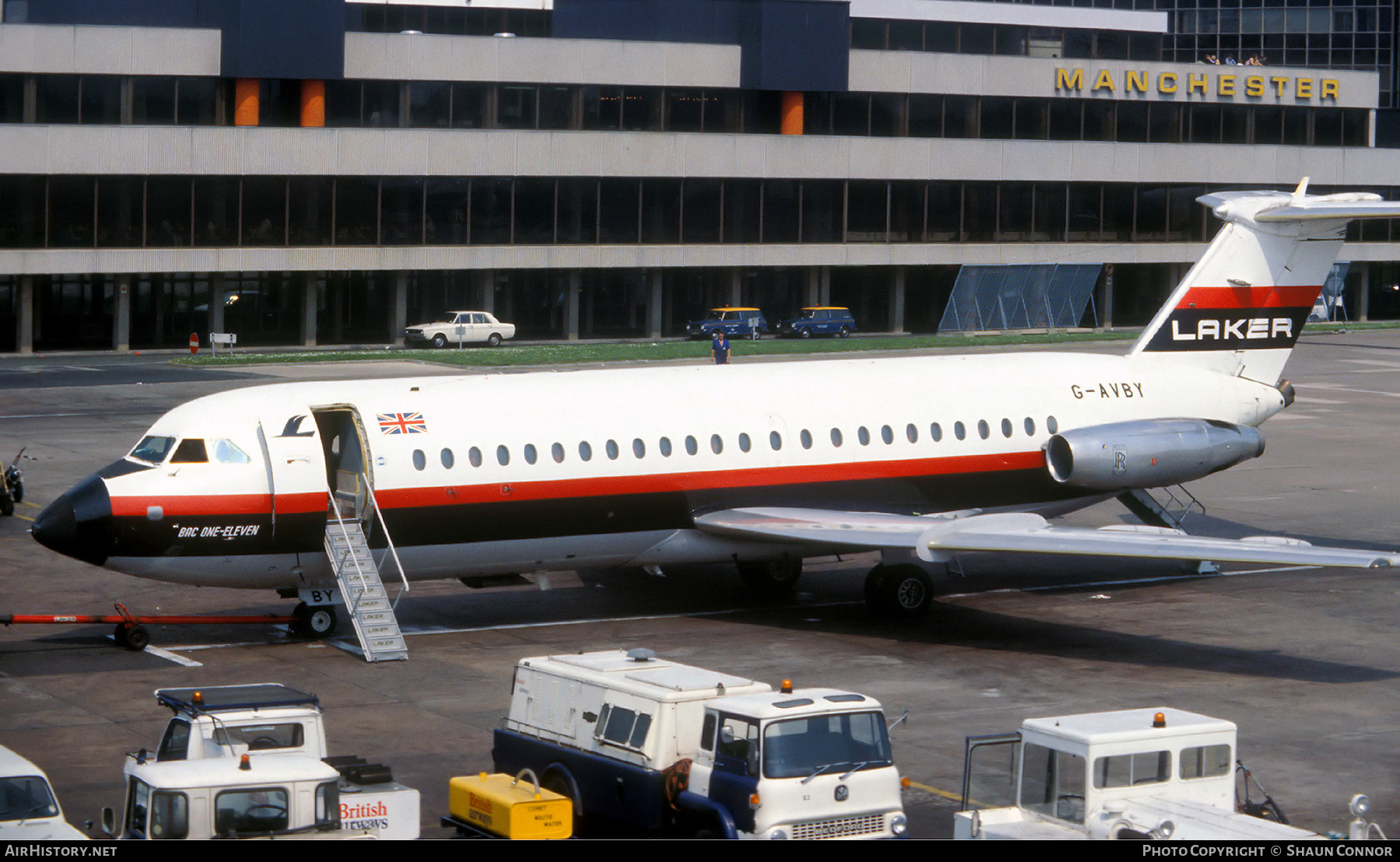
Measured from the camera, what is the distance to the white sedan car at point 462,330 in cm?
8081

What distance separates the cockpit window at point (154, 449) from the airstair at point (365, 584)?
2591 mm

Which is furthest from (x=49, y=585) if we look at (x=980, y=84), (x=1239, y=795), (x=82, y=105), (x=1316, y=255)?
(x=980, y=84)

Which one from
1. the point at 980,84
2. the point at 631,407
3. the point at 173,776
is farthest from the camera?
the point at 980,84

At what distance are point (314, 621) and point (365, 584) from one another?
1.82m

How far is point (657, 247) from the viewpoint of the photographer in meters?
85.6

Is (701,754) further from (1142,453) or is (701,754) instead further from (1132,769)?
(1142,453)

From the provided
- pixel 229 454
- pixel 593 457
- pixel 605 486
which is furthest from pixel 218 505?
pixel 605 486

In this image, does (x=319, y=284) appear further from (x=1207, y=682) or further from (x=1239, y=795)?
(x=1239, y=795)

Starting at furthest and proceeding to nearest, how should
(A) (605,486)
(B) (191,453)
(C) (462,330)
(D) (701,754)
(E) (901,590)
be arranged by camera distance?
(C) (462,330)
(E) (901,590)
(A) (605,486)
(B) (191,453)
(D) (701,754)

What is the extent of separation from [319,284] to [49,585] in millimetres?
52961

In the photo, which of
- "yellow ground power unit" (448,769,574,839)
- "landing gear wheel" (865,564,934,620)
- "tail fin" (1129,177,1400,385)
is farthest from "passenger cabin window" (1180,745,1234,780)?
"tail fin" (1129,177,1400,385)

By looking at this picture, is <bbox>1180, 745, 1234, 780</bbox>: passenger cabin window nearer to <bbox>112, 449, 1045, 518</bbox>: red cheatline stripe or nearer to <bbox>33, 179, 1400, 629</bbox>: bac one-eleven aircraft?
<bbox>33, 179, 1400, 629</bbox>: bac one-eleven aircraft

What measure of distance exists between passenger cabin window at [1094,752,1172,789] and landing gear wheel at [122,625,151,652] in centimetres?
1624

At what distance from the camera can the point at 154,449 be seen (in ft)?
86.1
